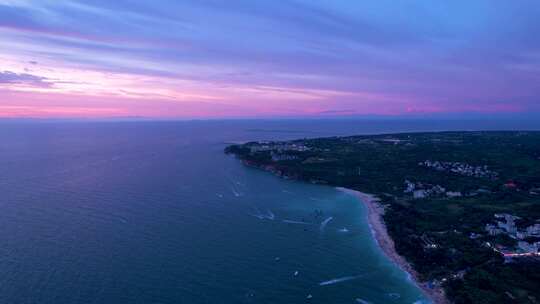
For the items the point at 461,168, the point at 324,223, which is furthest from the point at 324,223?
the point at 461,168

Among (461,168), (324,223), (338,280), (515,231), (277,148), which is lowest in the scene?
(338,280)

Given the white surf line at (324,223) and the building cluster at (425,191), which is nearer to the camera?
the white surf line at (324,223)

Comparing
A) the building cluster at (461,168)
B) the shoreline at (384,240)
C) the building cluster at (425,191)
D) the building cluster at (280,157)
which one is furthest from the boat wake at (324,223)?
the building cluster at (461,168)

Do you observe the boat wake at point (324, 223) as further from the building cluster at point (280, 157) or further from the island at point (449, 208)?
the building cluster at point (280, 157)

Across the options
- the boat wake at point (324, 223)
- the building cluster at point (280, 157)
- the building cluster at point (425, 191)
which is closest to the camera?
the boat wake at point (324, 223)

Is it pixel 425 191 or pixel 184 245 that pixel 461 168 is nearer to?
pixel 425 191

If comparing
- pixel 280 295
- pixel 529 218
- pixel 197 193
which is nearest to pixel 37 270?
pixel 280 295

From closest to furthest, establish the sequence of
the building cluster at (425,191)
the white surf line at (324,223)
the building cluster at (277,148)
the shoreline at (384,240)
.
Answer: the shoreline at (384,240)
the white surf line at (324,223)
the building cluster at (425,191)
the building cluster at (277,148)

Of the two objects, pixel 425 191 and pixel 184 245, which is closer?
pixel 184 245
